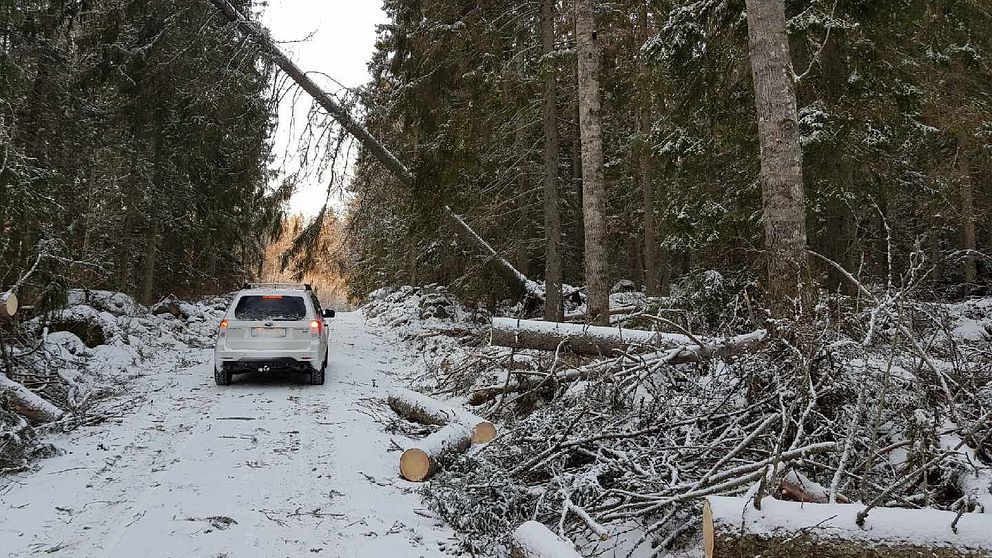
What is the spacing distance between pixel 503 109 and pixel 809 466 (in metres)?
10.5

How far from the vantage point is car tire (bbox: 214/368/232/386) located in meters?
10.3

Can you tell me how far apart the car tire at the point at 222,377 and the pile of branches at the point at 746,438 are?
6.00 metres

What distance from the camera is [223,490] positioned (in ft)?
17.3

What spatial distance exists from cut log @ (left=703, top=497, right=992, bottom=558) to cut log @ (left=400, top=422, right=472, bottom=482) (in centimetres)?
307

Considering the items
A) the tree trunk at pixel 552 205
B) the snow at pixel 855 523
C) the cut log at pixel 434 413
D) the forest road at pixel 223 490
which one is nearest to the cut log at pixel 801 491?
the snow at pixel 855 523

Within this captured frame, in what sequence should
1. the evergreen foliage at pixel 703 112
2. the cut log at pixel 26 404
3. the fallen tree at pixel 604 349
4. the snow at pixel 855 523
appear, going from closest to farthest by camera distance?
the snow at pixel 855 523
the fallen tree at pixel 604 349
the cut log at pixel 26 404
the evergreen foliage at pixel 703 112

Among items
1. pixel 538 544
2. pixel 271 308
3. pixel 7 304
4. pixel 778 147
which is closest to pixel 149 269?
pixel 271 308

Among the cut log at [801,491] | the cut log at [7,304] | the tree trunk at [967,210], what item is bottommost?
the cut log at [801,491]

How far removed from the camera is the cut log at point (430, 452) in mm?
5734

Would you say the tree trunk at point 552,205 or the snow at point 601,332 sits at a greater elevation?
the tree trunk at point 552,205

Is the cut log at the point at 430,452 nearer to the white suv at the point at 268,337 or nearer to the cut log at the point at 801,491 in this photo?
the cut log at the point at 801,491

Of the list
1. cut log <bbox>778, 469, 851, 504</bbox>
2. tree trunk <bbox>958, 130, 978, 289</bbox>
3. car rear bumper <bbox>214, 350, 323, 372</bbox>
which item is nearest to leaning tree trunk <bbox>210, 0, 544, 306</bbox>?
car rear bumper <bbox>214, 350, 323, 372</bbox>

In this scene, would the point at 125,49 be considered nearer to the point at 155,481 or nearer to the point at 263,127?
the point at 263,127

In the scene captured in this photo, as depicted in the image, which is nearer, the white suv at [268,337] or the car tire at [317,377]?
the white suv at [268,337]
